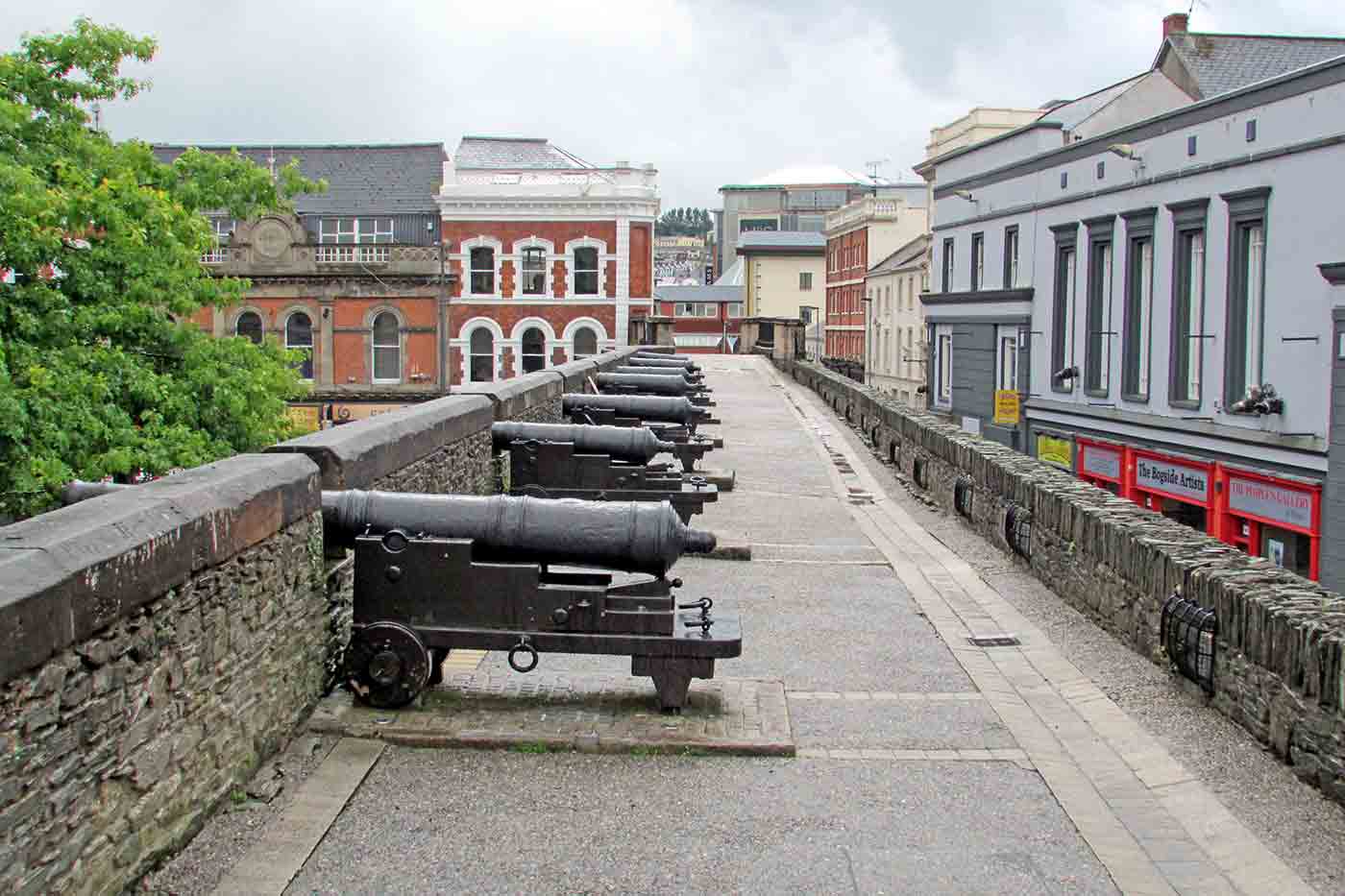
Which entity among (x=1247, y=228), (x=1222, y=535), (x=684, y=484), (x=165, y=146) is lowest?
(x=1222, y=535)

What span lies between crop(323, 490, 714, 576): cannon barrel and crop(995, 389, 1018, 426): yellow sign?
26.2 m

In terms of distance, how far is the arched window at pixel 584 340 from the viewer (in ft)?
174

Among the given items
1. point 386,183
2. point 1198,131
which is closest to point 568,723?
point 1198,131

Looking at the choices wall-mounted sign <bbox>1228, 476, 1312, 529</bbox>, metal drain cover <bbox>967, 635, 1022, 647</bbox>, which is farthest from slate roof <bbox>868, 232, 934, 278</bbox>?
metal drain cover <bbox>967, 635, 1022, 647</bbox>

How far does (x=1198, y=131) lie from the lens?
24.0 metres

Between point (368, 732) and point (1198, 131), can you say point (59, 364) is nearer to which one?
point (368, 732)

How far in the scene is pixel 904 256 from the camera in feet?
195

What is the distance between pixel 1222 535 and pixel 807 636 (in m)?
14.7

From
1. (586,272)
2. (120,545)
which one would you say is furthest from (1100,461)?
(586,272)

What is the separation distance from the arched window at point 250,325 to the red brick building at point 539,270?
22.8ft

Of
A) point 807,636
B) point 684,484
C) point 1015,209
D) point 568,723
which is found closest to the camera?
point 568,723

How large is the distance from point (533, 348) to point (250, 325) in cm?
1006

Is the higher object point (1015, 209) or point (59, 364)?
point (1015, 209)

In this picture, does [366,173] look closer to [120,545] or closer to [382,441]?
[382,441]
